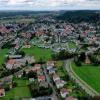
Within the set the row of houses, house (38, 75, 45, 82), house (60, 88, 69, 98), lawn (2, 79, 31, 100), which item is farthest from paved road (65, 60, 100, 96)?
lawn (2, 79, 31, 100)

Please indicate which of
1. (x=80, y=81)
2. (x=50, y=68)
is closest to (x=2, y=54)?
(x=50, y=68)

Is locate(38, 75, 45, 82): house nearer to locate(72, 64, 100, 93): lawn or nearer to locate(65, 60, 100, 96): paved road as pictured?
locate(65, 60, 100, 96): paved road

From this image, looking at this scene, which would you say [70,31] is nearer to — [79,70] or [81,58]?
[81,58]

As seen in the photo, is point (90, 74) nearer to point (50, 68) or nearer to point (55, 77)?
point (55, 77)

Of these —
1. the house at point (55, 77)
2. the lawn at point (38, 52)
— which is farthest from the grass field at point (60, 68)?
the lawn at point (38, 52)

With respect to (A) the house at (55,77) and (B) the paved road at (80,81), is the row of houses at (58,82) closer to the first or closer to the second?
(A) the house at (55,77)

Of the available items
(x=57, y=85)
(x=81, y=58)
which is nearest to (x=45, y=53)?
(x=81, y=58)
